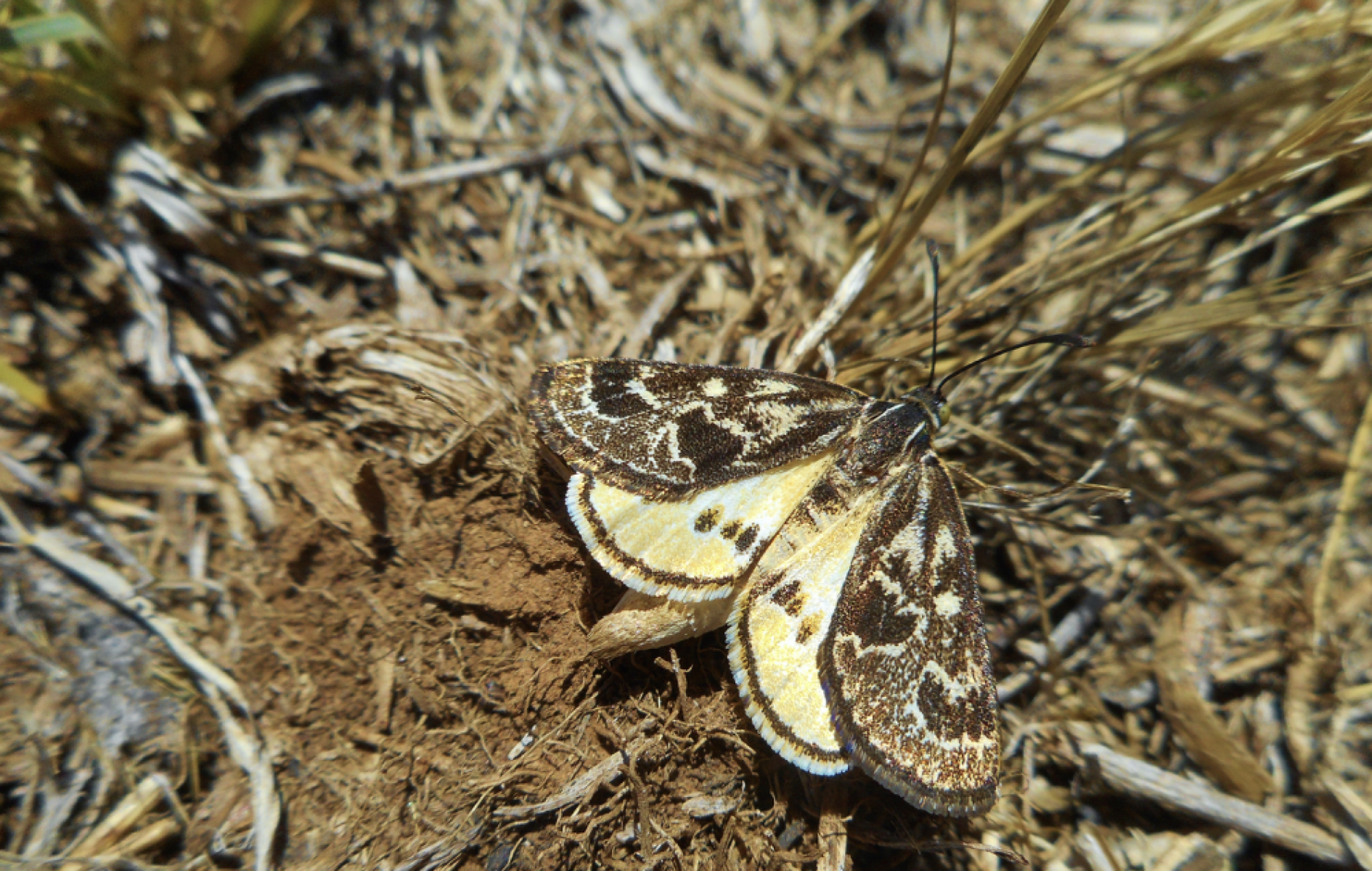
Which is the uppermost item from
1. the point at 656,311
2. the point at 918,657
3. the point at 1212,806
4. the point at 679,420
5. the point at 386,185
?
the point at 386,185

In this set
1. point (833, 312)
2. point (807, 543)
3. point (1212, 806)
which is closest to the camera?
point (807, 543)

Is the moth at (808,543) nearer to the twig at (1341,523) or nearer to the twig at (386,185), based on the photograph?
the twig at (386,185)

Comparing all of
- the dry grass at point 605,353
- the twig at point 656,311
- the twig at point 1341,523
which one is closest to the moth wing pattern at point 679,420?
the dry grass at point 605,353

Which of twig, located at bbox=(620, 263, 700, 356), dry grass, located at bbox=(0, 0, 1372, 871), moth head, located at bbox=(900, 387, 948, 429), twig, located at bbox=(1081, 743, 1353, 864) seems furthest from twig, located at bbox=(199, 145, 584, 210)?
twig, located at bbox=(1081, 743, 1353, 864)

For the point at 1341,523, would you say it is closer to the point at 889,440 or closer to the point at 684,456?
the point at 889,440

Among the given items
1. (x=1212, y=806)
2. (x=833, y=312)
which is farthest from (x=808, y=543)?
(x=1212, y=806)

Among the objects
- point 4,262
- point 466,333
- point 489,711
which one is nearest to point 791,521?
point 489,711

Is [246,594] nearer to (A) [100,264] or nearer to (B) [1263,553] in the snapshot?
(A) [100,264]
